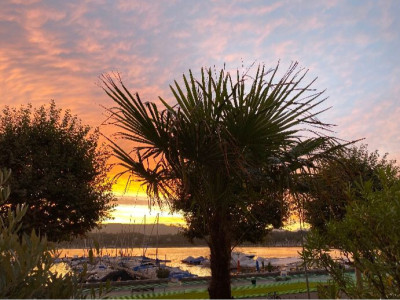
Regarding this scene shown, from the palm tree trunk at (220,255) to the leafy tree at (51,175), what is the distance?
747 inches

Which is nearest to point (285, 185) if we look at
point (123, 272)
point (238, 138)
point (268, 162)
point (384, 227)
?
point (268, 162)

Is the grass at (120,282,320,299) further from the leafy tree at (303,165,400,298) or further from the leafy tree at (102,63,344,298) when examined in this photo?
the leafy tree at (303,165,400,298)

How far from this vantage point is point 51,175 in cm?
2561

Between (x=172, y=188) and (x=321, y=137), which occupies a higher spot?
(x=321, y=137)

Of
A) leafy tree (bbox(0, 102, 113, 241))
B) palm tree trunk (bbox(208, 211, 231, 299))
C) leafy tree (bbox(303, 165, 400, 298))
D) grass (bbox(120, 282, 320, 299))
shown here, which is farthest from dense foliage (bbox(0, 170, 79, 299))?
leafy tree (bbox(0, 102, 113, 241))

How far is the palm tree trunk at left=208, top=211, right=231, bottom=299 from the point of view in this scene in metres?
8.31

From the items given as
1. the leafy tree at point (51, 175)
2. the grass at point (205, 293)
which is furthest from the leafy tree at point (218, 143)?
the leafy tree at point (51, 175)

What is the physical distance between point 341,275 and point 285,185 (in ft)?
9.02

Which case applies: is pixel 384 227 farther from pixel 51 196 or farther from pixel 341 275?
pixel 51 196

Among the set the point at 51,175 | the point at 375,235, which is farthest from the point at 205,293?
the point at 375,235

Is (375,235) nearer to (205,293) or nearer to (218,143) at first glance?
(218,143)

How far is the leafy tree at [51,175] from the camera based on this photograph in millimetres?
25484

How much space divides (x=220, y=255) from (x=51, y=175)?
19.5 meters

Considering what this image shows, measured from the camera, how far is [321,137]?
314 inches
